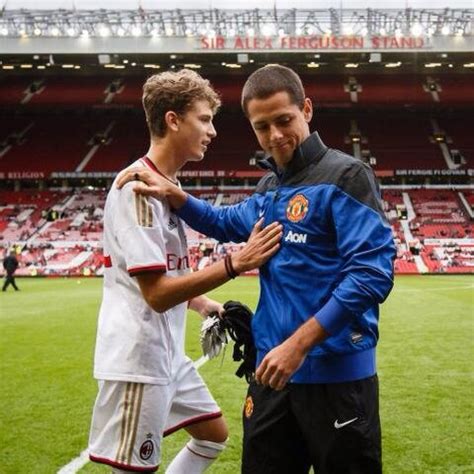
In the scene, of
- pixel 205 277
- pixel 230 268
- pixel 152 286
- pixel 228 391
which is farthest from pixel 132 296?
pixel 228 391

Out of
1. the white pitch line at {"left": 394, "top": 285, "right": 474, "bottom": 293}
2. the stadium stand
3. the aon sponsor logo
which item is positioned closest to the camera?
the aon sponsor logo

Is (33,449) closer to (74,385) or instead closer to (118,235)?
(74,385)

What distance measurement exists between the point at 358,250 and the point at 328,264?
0.65 feet

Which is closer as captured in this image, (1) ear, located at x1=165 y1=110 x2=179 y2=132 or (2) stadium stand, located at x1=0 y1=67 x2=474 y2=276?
(1) ear, located at x1=165 y1=110 x2=179 y2=132

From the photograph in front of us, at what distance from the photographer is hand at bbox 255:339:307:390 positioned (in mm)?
2634

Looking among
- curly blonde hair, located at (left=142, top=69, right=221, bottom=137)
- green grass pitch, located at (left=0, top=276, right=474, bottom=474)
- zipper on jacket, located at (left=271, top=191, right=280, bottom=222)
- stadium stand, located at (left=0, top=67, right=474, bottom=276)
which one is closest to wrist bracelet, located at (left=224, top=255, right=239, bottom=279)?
zipper on jacket, located at (left=271, top=191, right=280, bottom=222)

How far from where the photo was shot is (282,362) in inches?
104

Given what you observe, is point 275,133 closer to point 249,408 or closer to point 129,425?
point 249,408

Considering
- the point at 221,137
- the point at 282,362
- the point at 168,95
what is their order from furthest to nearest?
the point at 221,137, the point at 168,95, the point at 282,362

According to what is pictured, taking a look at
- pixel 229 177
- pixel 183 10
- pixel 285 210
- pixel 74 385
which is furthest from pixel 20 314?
pixel 229 177

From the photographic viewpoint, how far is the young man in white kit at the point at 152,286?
9.82ft

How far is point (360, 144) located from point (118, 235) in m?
50.7

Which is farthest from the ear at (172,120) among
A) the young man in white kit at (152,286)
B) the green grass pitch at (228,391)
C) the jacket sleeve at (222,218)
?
the green grass pitch at (228,391)

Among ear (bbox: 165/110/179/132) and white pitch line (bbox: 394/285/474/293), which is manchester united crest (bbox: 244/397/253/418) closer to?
ear (bbox: 165/110/179/132)
